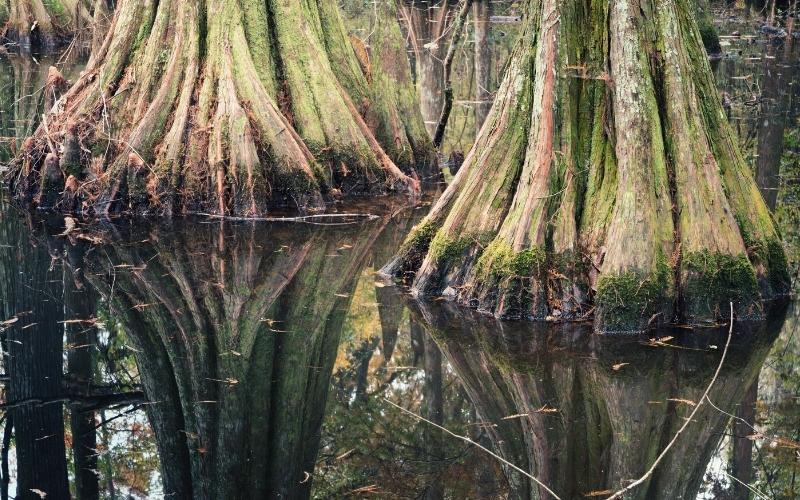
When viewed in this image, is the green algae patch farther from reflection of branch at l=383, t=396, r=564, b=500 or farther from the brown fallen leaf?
the brown fallen leaf

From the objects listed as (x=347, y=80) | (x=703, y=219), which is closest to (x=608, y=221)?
(x=703, y=219)

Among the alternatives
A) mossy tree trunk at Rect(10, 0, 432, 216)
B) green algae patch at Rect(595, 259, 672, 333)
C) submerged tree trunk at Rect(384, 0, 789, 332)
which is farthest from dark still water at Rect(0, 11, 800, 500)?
mossy tree trunk at Rect(10, 0, 432, 216)

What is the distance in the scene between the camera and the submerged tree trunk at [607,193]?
8.12m

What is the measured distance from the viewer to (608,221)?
8.40 meters

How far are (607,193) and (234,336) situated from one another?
10.4 feet

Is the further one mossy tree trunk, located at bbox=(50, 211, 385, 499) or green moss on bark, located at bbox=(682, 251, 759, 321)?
green moss on bark, located at bbox=(682, 251, 759, 321)

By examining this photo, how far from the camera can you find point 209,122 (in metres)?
12.0

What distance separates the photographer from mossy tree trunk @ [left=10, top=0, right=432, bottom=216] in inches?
466

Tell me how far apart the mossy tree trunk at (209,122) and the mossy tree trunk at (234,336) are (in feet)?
2.50

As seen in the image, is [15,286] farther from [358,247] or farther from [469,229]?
[469,229]

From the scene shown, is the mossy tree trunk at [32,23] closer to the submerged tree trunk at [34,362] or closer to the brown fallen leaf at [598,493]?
the submerged tree trunk at [34,362]

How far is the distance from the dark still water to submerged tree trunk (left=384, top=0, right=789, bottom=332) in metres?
0.33

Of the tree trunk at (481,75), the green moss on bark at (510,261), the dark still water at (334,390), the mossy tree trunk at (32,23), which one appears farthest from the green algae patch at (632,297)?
the mossy tree trunk at (32,23)

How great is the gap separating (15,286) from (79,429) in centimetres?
323
